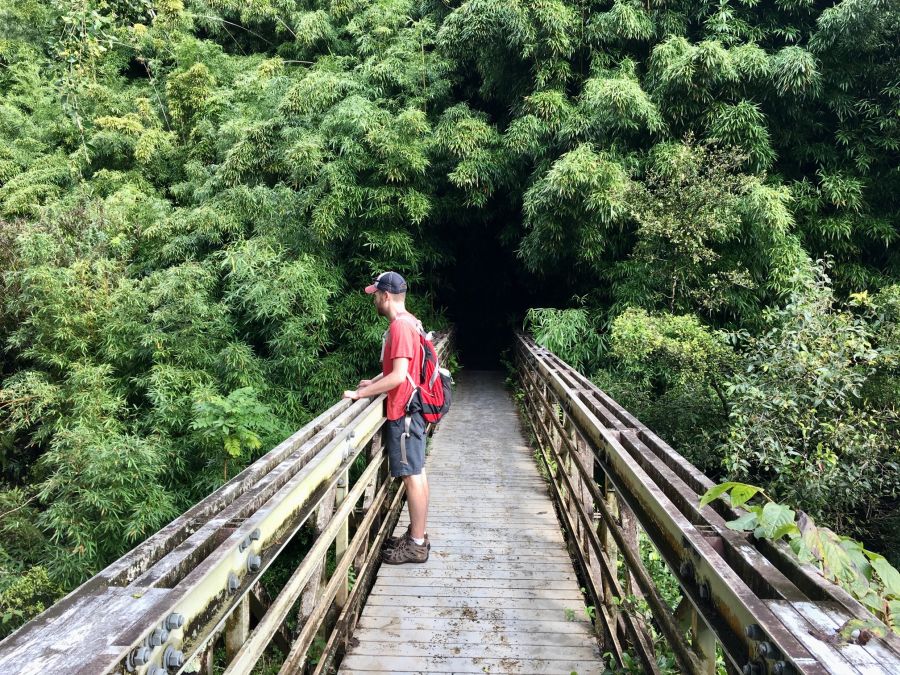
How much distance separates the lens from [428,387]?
2697mm

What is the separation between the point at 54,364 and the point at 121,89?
8.02 meters

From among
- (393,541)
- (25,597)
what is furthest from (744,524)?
(25,597)

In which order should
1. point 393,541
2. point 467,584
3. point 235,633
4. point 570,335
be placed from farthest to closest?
1. point 570,335
2. point 393,541
3. point 467,584
4. point 235,633

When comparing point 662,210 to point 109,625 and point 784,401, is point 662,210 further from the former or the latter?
point 109,625

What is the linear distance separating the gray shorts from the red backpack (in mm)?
51

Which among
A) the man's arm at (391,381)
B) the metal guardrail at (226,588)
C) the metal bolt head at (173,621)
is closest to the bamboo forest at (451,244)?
the man's arm at (391,381)

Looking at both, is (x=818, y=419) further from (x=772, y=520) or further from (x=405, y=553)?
(x=772, y=520)

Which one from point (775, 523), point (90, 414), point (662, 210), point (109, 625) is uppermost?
point (662, 210)

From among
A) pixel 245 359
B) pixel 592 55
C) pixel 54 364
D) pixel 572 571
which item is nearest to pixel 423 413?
pixel 572 571

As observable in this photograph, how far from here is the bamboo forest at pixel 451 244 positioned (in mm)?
4422

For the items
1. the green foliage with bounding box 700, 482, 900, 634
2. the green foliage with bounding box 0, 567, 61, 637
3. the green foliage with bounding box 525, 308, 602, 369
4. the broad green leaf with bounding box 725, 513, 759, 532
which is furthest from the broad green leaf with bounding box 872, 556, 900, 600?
the green foliage with bounding box 525, 308, 602, 369

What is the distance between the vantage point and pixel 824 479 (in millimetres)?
3457

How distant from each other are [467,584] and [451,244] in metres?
6.83

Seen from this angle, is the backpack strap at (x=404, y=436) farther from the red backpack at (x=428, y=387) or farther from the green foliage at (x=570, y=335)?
the green foliage at (x=570, y=335)
